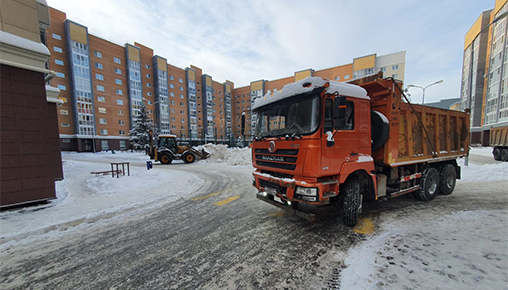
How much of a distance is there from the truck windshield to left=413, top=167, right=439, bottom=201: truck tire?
186 inches

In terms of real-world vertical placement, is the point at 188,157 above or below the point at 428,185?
below

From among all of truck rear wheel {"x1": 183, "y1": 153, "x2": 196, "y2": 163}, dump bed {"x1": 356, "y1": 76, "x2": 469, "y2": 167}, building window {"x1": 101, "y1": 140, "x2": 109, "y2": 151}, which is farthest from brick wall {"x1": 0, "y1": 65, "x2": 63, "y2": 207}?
building window {"x1": 101, "y1": 140, "x2": 109, "y2": 151}

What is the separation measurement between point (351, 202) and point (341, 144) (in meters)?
1.27

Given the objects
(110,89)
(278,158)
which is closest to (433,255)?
(278,158)

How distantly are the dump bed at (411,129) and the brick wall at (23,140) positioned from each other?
9372 millimetres

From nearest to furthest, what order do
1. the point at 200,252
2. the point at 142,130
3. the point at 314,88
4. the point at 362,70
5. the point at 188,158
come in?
the point at 200,252 < the point at 314,88 < the point at 188,158 < the point at 142,130 < the point at 362,70

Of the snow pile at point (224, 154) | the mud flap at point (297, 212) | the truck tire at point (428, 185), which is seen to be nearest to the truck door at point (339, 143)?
the mud flap at point (297, 212)

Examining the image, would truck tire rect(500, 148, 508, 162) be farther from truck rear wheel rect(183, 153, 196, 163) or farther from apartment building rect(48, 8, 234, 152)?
apartment building rect(48, 8, 234, 152)

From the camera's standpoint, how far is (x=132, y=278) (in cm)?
261

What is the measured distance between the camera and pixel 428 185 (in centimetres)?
582

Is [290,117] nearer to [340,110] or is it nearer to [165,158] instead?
[340,110]

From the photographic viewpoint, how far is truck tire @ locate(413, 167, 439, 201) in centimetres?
566

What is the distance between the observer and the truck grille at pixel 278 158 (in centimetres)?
385

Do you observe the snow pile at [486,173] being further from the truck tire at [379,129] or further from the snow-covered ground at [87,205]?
the snow-covered ground at [87,205]
